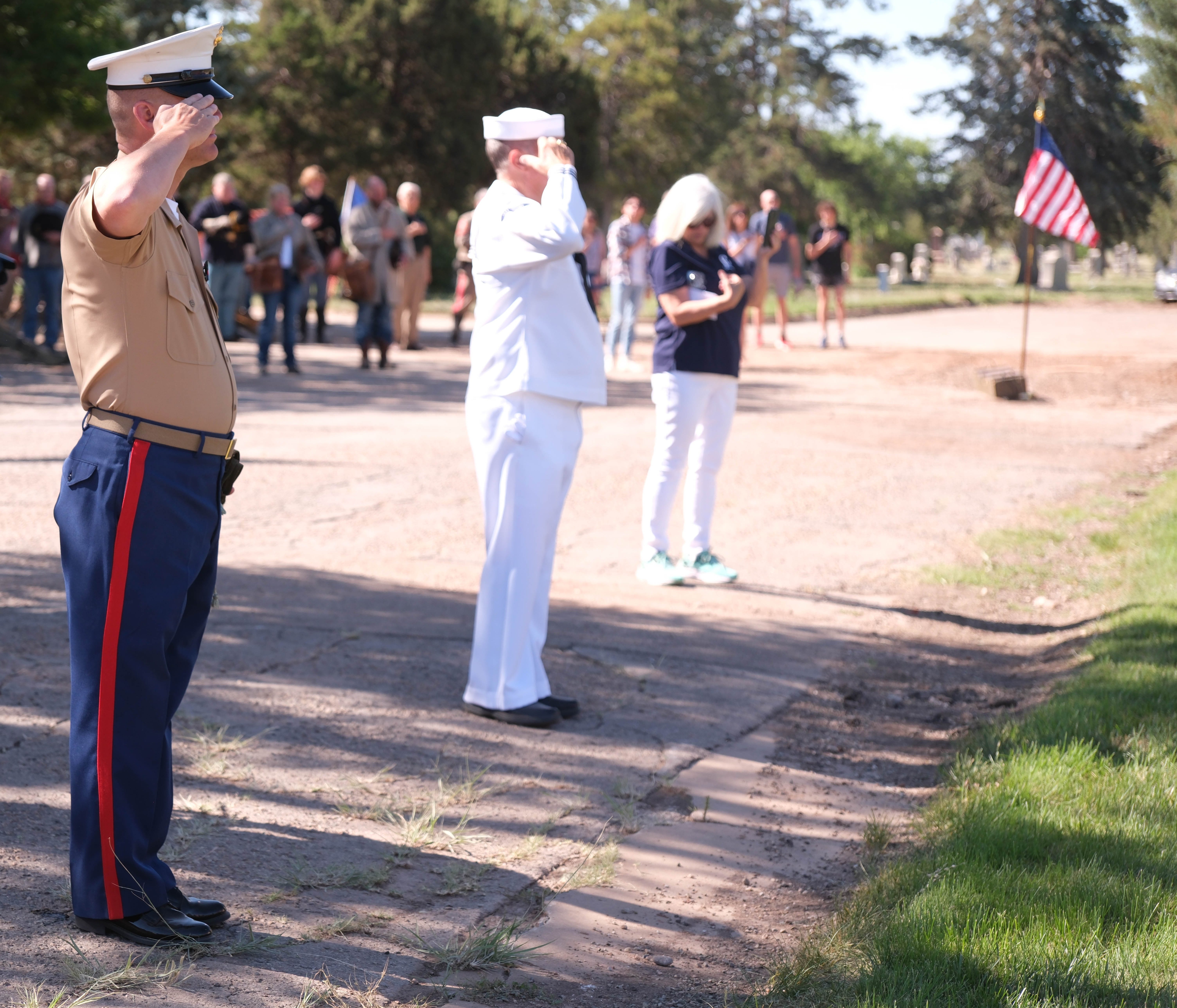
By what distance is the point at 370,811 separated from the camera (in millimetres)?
4023

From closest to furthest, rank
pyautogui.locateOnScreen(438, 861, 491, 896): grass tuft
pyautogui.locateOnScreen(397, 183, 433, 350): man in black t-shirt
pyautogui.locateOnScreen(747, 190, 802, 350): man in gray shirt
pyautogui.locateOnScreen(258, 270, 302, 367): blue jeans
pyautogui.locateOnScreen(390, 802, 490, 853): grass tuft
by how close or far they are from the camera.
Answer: pyautogui.locateOnScreen(438, 861, 491, 896): grass tuft < pyautogui.locateOnScreen(390, 802, 490, 853): grass tuft < pyautogui.locateOnScreen(258, 270, 302, 367): blue jeans < pyautogui.locateOnScreen(397, 183, 433, 350): man in black t-shirt < pyautogui.locateOnScreen(747, 190, 802, 350): man in gray shirt

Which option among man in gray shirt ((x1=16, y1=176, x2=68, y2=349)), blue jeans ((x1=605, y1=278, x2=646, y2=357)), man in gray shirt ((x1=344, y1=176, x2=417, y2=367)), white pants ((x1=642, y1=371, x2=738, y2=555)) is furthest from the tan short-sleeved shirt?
blue jeans ((x1=605, y1=278, x2=646, y2=357))

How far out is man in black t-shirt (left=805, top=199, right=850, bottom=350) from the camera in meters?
19.3

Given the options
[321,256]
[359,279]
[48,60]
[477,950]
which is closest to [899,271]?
[48,60]

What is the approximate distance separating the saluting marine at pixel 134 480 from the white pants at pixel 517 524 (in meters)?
1.82

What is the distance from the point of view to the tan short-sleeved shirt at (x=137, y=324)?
2811 mm

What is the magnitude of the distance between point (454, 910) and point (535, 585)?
1.66 meters

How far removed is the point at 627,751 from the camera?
15.6 ft

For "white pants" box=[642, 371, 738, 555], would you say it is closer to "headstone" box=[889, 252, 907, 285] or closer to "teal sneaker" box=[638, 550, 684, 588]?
"teal sneaker" box=[638, 550, 684, 588]

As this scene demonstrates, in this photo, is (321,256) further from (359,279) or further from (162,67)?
(162,67)

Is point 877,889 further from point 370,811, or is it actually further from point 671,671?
point 671,671

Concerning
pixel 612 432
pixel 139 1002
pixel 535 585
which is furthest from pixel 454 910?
pixel 612 432

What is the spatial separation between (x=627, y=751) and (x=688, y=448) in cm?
270

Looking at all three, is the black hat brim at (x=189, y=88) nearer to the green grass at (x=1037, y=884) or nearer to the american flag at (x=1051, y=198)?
the green grass at (x=1037, y=884)
